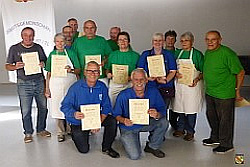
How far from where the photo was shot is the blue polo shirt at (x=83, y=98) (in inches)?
153

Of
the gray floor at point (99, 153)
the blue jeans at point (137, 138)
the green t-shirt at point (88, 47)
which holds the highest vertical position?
the green t-shirt at point (88, 47)

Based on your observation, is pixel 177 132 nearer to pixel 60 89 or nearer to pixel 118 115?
pixel 118 115

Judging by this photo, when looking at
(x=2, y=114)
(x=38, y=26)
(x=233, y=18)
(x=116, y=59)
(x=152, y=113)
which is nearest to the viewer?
(x=152, y=113)

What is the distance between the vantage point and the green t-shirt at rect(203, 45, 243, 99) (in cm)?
375

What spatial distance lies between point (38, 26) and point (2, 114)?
1.53m

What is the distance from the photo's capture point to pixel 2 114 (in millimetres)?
5863

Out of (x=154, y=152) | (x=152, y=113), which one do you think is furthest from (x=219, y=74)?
(x=154, y=152)

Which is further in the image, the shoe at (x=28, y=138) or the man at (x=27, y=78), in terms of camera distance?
the shoe at (x=28, y=138)

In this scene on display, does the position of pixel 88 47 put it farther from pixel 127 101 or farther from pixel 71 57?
pixel 127 101

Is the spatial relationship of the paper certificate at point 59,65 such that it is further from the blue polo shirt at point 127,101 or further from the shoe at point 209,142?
the shoe at point 209,142

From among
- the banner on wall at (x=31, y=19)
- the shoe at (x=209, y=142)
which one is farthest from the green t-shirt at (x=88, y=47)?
the banner on wall at (x=31, y=19)

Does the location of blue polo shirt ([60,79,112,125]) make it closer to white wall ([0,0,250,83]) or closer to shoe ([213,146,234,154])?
shoe ([213,146,234,154])

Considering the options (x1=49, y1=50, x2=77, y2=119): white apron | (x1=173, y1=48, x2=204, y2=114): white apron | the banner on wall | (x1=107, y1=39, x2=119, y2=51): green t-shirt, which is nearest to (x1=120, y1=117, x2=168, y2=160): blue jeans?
(x1=173, y1=48, x2=204, y2=114): white apron

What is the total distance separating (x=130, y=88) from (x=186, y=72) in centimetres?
69
